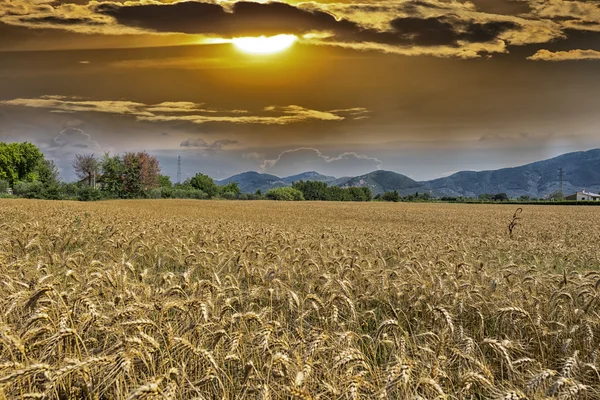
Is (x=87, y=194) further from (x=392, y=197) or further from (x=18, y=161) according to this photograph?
(x=392, y=197)

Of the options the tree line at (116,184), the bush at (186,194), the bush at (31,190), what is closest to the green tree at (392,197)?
the tree line at (116,184)

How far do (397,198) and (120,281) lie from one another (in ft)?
367

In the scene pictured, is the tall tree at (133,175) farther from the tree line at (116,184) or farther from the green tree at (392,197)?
the green tree at (392,197)

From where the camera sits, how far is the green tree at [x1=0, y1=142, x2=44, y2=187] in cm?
10963

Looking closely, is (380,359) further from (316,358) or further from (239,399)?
(239,399)

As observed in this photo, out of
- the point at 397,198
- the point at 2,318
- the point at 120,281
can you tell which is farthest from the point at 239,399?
the point at 397,198

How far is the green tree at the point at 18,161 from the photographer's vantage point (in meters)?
110

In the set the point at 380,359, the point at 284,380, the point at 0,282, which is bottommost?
the point at 380,359

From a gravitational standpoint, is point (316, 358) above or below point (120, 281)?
below

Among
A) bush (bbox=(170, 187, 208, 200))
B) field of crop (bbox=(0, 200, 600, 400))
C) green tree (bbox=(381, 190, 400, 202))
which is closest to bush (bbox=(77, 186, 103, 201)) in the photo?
bush (bbox=(170, 187, 208, 200))

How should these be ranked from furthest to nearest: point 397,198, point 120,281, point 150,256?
point 397,198
point 150,256
point 120,281

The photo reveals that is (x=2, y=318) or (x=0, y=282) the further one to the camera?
(x=0, y=282)

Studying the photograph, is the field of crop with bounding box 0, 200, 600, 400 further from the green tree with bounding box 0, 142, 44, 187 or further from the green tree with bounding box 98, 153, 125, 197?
the green tree with bounding box 0, 142, 44, 187

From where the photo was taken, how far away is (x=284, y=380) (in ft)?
11.7
